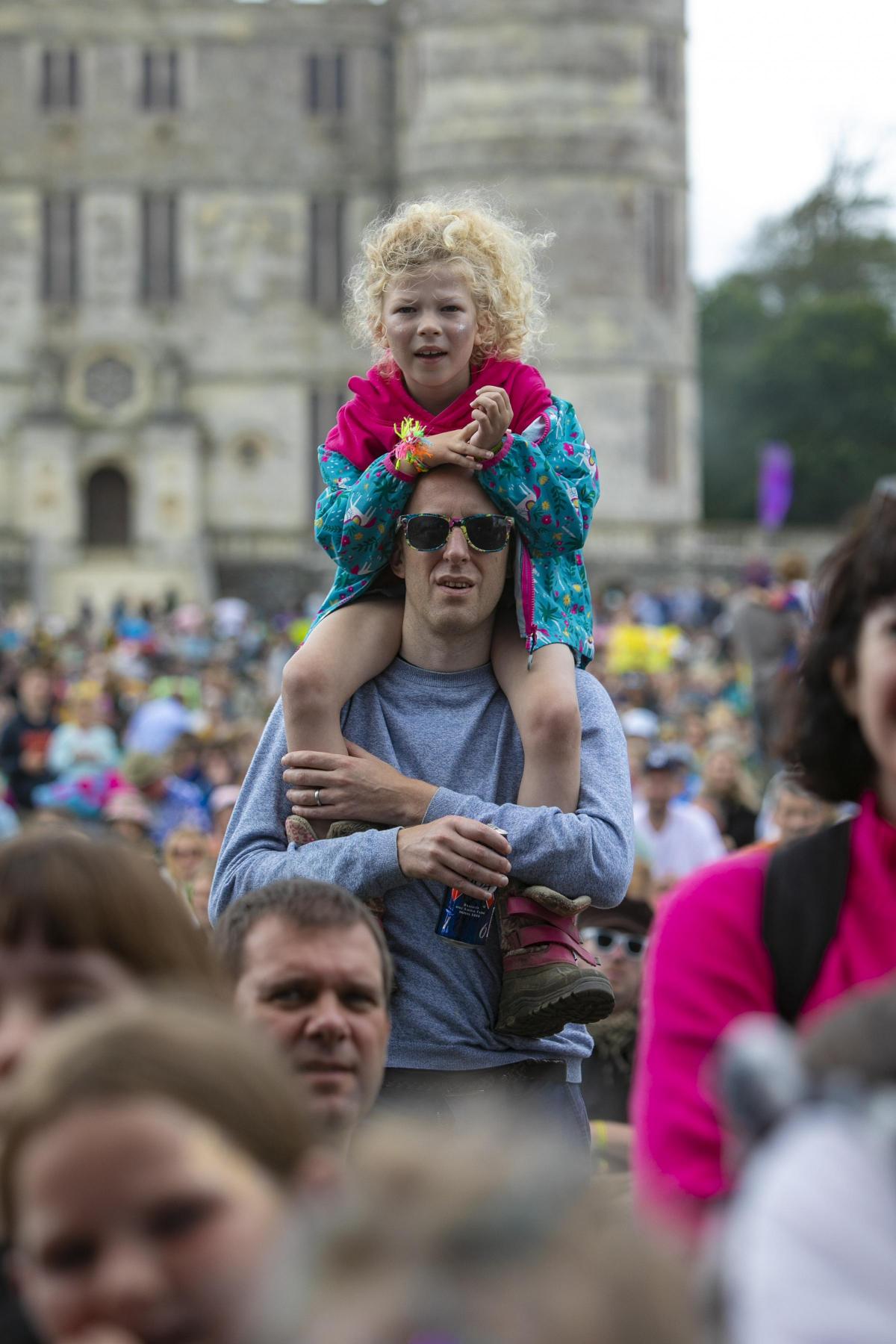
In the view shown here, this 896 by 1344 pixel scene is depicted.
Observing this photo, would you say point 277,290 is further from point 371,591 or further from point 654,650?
point 371,591

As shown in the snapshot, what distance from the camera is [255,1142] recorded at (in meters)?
1.69

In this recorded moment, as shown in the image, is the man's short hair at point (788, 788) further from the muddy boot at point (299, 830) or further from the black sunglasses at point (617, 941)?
the muddy boot at point (299, 830)

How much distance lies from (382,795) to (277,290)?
43.9 metres

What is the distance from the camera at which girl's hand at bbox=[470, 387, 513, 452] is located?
11.5 ft

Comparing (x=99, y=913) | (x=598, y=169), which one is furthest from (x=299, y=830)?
(x=598, y=169)

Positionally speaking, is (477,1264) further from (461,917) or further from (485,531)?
(485,531)

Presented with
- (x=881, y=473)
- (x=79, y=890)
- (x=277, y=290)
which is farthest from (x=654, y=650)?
(x=881, y=473)

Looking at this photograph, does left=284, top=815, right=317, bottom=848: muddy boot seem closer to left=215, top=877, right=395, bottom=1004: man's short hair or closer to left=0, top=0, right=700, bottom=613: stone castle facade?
left=215, top=877, right=395, bottom=1004: man's short hair

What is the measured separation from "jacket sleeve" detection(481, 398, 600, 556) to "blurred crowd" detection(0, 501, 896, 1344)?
94cm

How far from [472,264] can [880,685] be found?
5.80 feet

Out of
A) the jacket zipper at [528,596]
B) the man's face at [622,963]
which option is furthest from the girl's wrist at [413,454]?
the man's face at [622,963]

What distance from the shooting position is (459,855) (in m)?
3.24

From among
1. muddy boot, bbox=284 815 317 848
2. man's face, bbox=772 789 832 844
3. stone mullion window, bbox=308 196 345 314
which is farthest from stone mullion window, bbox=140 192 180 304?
muddy boot, bbox=284 815 317 848

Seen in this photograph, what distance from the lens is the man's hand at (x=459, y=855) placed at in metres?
3.23
